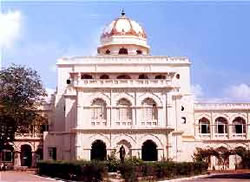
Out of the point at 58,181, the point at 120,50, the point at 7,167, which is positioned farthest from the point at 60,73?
the point at 58,181

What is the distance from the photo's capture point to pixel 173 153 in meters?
50.8

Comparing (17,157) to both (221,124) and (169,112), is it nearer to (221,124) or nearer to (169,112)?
(169,112)

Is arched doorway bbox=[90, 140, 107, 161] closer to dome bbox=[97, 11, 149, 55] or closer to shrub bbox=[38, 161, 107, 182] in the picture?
shrub bbox=[38, 161, 107, 182]

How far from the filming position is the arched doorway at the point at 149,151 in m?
50.8

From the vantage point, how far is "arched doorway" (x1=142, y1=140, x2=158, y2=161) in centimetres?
5082

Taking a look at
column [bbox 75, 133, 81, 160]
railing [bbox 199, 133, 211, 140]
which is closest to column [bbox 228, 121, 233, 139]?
railing [bbox 199, 133, 211, 140]

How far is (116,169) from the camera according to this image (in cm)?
3133

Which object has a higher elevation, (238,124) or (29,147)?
(238,124)

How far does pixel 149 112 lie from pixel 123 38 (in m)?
15.6

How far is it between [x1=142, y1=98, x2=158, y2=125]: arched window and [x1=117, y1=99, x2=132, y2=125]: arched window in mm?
1425

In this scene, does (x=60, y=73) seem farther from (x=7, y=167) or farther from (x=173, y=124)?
(x=173, y=124)

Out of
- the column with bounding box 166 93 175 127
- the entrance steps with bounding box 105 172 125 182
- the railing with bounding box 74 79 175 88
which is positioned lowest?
the entrance steps with bounding box 105 172 125 182

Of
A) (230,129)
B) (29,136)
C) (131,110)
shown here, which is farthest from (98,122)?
(230,129)

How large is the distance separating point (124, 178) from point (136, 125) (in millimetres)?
19430
